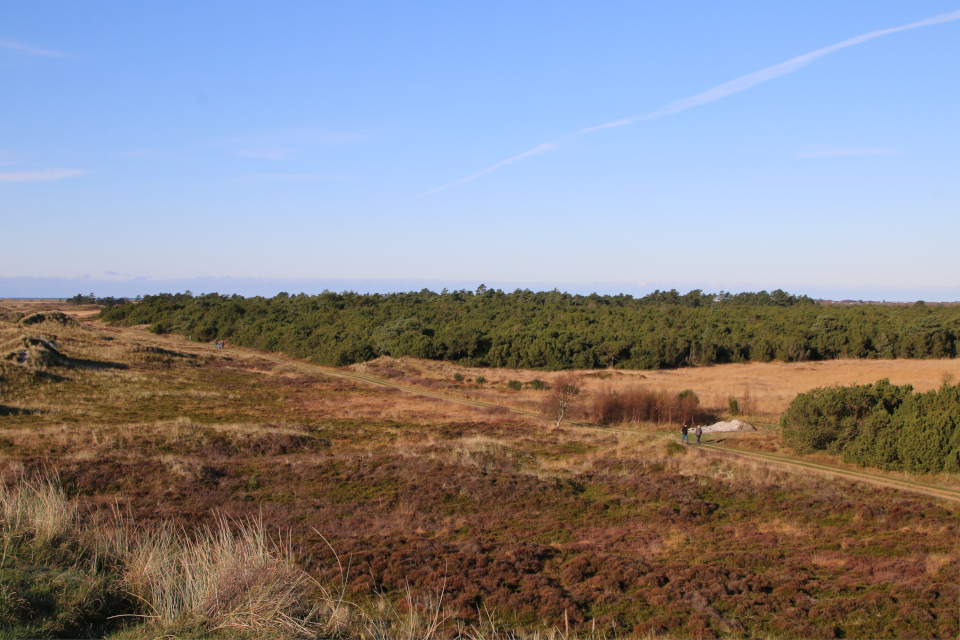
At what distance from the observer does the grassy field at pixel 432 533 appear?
639 cm

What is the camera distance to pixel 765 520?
16500 millimetres

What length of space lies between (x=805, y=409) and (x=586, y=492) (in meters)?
11.7

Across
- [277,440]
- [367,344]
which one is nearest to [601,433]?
[277,440]

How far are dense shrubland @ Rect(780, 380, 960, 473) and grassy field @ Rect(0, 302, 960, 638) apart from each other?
288cm

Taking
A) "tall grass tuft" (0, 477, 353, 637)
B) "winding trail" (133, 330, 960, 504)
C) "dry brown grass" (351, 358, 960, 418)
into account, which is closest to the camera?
"tall grass tuft" (0, 477, 353, 637)

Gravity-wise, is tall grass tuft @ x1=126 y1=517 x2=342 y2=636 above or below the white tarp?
above

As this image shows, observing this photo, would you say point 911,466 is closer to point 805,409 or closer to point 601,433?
point 805,409

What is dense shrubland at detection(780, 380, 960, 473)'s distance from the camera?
21.0 m

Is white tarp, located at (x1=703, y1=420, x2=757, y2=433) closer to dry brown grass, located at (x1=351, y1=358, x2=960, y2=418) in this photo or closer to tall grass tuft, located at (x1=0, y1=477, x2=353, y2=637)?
dry brown grass, located at (x1=351, y1=358, x2=960, y2=418)

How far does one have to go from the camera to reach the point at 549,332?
69000mm

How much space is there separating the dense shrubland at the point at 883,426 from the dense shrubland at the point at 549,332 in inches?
1494

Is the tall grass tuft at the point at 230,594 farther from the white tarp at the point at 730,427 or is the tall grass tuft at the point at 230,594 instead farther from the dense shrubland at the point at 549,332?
the dense shrubland at the point at 549,332

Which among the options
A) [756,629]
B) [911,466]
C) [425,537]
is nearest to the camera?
[756,629]

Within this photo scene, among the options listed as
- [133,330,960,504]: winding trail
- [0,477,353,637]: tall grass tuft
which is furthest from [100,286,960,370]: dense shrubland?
[0,477,353,637]: tall grass tuft
